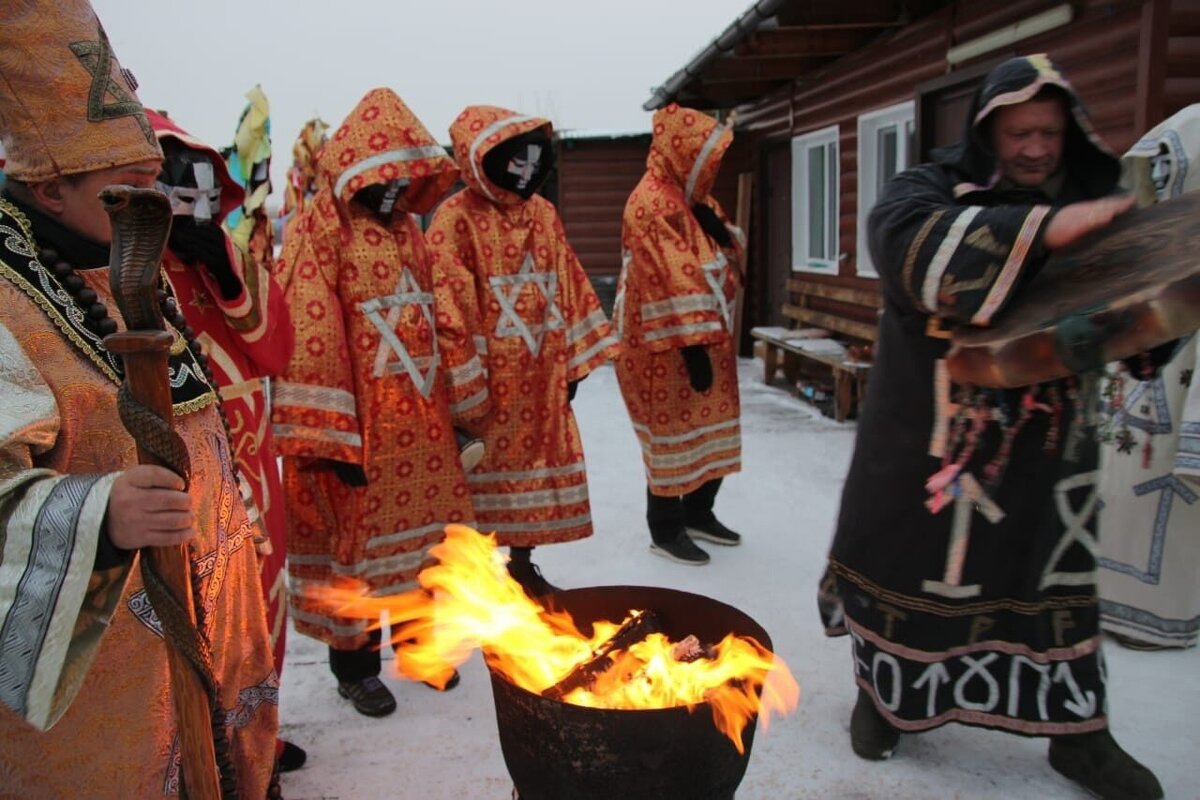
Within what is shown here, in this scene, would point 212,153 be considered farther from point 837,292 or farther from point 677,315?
point 837,292

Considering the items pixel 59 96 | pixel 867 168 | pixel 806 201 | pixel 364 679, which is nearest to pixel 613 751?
pixel 59 96

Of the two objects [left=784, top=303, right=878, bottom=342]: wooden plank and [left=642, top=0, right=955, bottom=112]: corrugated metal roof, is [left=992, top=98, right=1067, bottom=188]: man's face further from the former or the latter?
[left=784, top=303, right=878, bottom=342]: wooden plank

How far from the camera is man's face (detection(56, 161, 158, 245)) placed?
155cm

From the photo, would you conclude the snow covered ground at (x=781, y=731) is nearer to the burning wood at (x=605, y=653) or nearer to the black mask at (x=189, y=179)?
the burning wood at (x=605, y=653)

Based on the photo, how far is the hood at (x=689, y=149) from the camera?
4672 millimetres

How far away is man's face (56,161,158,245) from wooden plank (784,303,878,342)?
6.55 meters

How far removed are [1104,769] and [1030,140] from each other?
179 centimetres

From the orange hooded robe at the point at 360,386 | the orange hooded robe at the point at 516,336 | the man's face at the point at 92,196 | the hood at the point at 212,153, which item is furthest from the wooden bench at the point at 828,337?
the man's face at the point at 92,196

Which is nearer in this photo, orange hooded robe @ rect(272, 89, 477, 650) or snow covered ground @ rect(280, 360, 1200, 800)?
snow covered ground @ rect(280, 360, 1200, 800)

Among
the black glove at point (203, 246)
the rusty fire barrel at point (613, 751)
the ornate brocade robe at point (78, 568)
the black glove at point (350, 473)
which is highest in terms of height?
the black glove at point (203, 246)

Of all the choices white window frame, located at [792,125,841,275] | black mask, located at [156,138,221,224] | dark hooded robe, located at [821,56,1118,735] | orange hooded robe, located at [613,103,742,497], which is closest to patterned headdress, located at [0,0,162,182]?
black mask, located at [156,138,221,224]

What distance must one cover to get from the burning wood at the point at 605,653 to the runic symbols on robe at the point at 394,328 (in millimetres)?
1401

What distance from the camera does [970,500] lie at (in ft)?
8.30

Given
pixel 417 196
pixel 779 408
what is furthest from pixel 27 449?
pixel 779 408
